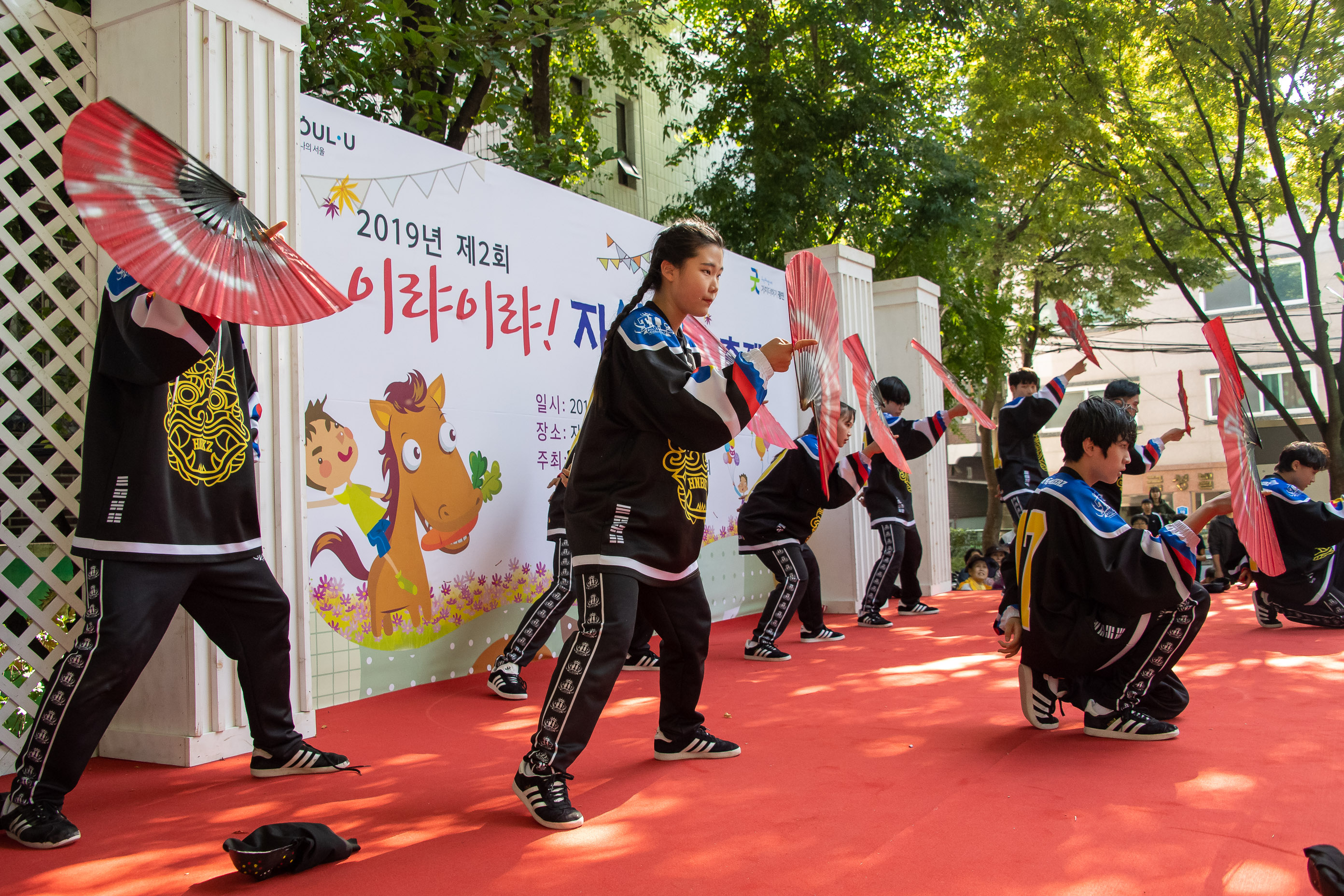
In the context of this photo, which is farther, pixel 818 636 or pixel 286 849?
pixel 818 636

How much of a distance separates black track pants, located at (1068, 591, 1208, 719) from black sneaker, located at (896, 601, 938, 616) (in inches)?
130

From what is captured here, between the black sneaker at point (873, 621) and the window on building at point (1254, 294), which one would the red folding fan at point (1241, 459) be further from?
the window on building at point (1254, 294)

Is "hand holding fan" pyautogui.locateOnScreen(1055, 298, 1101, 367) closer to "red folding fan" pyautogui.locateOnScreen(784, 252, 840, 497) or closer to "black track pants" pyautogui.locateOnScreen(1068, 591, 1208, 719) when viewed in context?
→ "red folding fan" pyautogui.locateOnScreen(784, 252, 840, 497)

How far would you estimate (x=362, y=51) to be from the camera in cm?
669

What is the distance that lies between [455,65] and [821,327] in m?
3.75

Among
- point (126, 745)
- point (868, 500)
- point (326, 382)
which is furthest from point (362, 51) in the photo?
point (126, 745)

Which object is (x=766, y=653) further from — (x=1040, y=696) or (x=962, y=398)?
(x=1040, y=696)

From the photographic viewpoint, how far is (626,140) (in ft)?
39.3

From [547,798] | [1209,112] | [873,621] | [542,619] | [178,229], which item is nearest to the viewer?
[178,229]

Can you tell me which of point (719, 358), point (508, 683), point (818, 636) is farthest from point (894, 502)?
point (508, 683)

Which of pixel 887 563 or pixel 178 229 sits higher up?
pixel 178 229

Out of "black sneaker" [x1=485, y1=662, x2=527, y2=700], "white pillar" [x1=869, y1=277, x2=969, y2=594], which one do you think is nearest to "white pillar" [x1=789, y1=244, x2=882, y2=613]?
"white pillar" [x1=869, y1=277, x2=969, y2=594]

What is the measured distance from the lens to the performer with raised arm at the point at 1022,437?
5.70 m

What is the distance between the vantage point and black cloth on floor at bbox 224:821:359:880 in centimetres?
183
